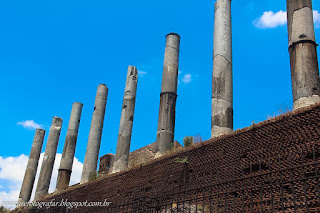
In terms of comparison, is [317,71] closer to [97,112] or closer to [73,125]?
[97,112]

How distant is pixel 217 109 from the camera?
10.2 m

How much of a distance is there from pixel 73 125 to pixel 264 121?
11.4 meters

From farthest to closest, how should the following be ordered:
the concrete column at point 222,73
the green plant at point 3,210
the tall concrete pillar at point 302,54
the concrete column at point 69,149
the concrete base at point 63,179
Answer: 1. the green plant at point 3,210
2. the concrete column at point 69,149
3. the concrete base at point 63,179
4. the concrete column at point 222,73
5. the tall concrete pillar at point 302,54

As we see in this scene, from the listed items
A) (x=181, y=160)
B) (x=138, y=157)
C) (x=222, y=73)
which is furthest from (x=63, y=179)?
(x=222, y=73)

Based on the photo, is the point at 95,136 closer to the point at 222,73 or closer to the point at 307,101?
the point at 222,73

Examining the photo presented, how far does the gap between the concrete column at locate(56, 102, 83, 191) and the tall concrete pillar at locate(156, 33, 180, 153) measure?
6020 millimetres

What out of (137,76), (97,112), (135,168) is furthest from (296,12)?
(97,112)

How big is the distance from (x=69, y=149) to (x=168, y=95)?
254 inches

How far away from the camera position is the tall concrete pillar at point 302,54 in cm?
830

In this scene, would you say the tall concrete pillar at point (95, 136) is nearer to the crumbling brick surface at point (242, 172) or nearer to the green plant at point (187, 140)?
the crumbling brick surface at point (242, 172)

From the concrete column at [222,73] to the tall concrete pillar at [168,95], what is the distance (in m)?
2.01

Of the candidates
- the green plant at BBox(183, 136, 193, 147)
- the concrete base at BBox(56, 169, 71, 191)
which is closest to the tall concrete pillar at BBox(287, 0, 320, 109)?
the green plant at BBox(183, 136, 193, 147)

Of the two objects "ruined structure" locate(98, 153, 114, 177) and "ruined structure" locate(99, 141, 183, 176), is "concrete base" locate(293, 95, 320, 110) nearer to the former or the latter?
"ruined structure" locate(99, 141, 183, 176)

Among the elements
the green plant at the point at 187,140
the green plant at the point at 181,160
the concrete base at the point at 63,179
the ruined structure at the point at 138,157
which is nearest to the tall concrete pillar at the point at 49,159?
the concrete base at the point at 63,179
